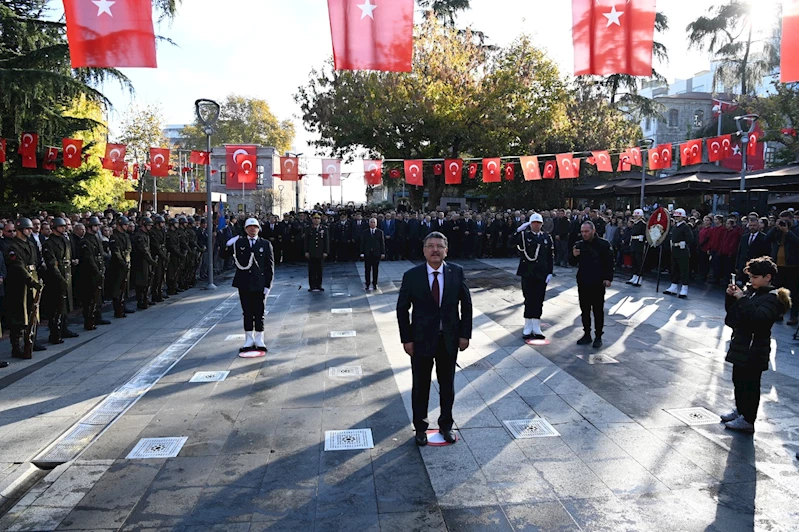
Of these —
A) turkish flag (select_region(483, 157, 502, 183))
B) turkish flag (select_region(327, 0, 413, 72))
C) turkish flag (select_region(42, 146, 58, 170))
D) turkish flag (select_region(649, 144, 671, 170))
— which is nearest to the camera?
turkish flag (select_region(327, 0, 413, 72))

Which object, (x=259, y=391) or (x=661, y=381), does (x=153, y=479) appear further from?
(x=661, y=381)

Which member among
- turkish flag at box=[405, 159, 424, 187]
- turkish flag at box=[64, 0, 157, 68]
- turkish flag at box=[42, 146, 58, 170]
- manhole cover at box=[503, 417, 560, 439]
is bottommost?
manhole cover at box=[503, 417, 560, 439]

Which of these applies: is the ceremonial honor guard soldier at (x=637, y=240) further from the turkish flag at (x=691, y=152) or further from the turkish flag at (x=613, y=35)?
the turkish flag at (x=613, y=35)

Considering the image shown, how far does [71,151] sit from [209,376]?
1552 cm

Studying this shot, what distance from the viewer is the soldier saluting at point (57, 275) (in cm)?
962

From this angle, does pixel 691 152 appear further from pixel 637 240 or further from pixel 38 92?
pixel 38 92

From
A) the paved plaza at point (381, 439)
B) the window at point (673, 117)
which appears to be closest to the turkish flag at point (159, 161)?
the paved plaza at point (381, 439)

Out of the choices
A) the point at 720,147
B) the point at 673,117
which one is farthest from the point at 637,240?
the point at 673,117

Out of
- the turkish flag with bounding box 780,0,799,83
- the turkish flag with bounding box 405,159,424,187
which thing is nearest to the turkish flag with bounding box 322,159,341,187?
the turkish flag with bounding box 405,159,424,187

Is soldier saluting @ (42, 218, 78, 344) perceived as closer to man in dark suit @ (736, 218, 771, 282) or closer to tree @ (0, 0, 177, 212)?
tree @ (0, 0, 177, 212)

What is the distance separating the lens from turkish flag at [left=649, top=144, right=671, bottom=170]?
2172 cm

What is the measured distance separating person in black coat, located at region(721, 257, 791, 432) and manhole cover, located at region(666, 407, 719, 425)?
269 mm

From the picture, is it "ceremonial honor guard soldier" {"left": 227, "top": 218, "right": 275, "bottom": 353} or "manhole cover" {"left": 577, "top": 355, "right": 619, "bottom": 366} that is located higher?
"ceremonial honor guard soldier" {"left": 227, "top": 218, "right": 275, "bottom": 353}

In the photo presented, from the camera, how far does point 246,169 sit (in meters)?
24.7
